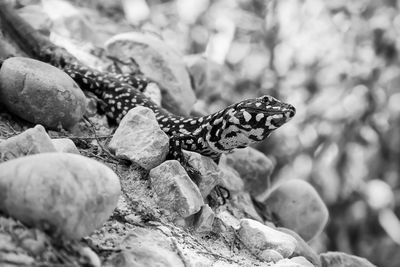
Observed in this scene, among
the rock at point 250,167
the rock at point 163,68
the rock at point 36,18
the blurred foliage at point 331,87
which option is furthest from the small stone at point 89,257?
the blurred foliage at point 331,87

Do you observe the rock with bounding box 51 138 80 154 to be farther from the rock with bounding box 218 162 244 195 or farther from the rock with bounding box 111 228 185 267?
the rock with bounding box 218 162 244 195

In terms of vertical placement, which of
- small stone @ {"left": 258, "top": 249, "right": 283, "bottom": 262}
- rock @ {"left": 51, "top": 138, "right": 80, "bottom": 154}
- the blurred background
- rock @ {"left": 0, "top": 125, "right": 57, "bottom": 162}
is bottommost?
the blurred background

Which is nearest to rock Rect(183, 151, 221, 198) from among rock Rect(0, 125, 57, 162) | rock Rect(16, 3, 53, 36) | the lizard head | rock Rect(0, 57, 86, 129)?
the lizard head

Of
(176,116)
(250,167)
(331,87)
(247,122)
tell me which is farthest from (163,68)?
(331,87)

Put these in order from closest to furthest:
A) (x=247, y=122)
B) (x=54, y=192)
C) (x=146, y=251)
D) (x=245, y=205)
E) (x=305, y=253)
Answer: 1. (x=54, y=192)
2. (x=146, y=251)
3. (x=305, y=253)
4. (x=247, y=122)
5. (x=245, y=205)

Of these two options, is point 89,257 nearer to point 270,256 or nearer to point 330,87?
point 270,256

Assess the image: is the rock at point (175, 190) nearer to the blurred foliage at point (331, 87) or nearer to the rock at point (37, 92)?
the rock at point (37, 92)

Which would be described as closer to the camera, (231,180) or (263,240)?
(263,240)
